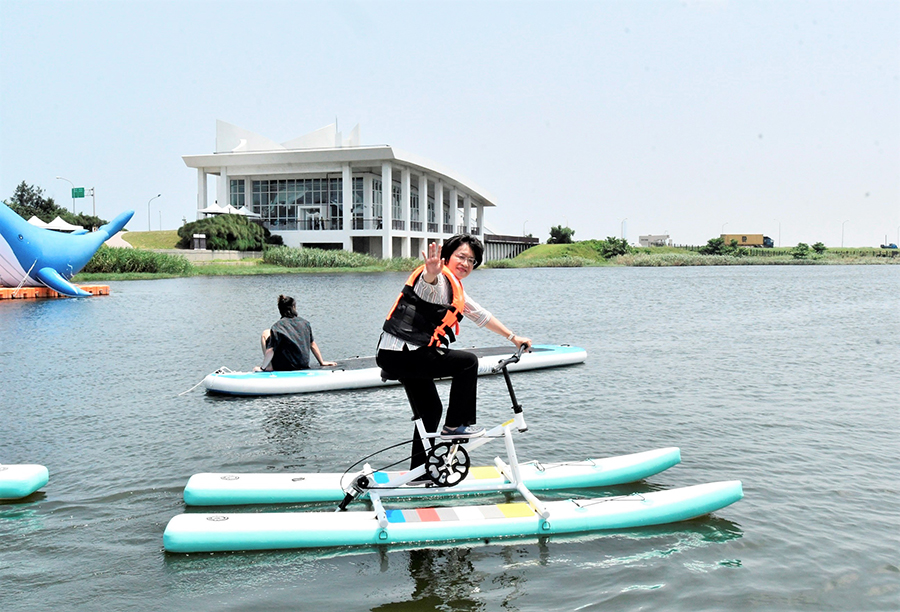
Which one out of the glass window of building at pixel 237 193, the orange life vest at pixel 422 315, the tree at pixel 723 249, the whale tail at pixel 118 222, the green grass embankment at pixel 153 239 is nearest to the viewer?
the orange life vest at pixel 422 315

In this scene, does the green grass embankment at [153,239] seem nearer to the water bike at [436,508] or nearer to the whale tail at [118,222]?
the whale tail at [118,222]

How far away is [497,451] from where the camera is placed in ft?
30.5

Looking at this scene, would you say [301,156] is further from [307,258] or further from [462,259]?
[462,259]

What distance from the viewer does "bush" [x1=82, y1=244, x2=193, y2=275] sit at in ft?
166

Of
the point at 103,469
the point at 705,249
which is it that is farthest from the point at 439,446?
the point at 705,249

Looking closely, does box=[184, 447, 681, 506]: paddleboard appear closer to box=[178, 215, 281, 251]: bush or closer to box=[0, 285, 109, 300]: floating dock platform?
box=[0, 285, 109, 300]: floating dock platform

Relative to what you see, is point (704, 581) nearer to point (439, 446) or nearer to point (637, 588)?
point (637, 588)

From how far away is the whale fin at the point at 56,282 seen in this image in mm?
33750

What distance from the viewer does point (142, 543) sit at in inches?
254

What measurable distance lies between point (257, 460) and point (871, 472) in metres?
7.40

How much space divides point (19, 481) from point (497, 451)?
17.6ft

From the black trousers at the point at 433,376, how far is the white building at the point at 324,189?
64.0 m

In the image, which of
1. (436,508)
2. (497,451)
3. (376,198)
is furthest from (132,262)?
(436,508)

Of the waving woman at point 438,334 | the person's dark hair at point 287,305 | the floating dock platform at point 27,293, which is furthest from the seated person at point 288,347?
the floating dock platform at point 27,293
